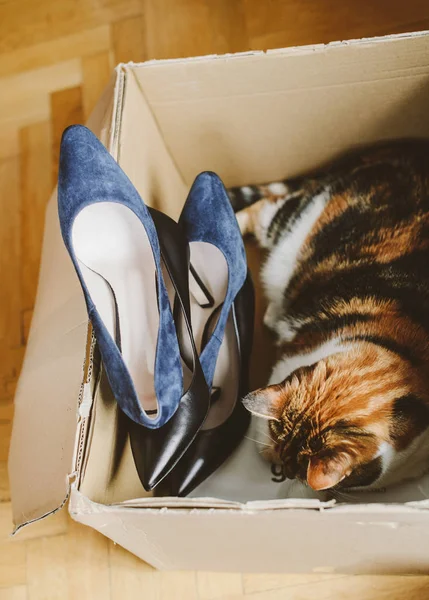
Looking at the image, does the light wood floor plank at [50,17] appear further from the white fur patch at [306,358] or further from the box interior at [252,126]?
the white fur patch at [306,358]

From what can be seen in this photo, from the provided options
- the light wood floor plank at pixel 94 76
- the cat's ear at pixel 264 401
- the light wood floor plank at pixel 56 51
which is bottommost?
the cat's ear at pixel 264 401

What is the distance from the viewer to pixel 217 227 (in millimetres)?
917

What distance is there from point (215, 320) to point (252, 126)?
16.2 inches

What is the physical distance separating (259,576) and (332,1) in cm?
149

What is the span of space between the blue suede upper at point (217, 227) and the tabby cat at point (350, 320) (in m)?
0.15

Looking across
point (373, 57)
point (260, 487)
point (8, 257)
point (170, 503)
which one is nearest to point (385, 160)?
point (373, 57)

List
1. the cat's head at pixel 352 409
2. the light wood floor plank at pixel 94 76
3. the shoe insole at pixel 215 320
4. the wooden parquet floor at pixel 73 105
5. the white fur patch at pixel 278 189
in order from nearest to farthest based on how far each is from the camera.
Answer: the cat's head at pixel 352 409 → the shoe insole at pixel 215 320 → the wooden parquet floor at pixel 73 105 → the white fur patch at pixel 278 189 → the light wood floor plank at pixel 94 76

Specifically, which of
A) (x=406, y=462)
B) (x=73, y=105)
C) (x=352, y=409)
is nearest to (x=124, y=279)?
(x=352, y=409)

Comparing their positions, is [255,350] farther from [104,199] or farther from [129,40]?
[129,40]

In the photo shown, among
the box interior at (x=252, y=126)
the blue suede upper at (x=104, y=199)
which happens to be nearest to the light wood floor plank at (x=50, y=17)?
the box interior at (x=252, y=126)

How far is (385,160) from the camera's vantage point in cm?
101

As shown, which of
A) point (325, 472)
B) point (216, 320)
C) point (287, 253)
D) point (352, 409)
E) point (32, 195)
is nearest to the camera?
point (325, 472)

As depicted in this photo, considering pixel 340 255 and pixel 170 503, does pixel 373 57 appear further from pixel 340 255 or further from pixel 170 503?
pixel 170 503

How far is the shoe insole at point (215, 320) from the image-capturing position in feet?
3.14
